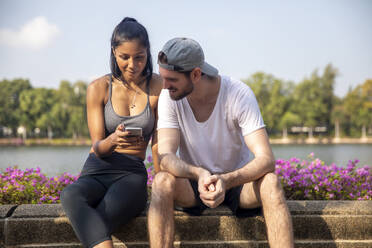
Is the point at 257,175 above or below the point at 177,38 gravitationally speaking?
below

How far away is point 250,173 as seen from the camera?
2311 mm

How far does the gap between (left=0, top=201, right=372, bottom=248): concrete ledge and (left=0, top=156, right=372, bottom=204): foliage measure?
3.17 ft

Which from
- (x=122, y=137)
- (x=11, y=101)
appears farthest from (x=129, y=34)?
(x=11, y=101)

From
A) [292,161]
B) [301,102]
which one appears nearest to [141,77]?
[292,161]

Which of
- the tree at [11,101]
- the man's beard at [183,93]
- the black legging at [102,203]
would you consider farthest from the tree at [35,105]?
the man's beard at [183,93]

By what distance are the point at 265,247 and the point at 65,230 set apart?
1468mm

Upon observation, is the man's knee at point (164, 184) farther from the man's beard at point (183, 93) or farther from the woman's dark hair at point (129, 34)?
the woman's dark hair at point (129, 34)

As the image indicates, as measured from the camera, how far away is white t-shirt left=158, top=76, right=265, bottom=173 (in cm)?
255

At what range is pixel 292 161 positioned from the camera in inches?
191

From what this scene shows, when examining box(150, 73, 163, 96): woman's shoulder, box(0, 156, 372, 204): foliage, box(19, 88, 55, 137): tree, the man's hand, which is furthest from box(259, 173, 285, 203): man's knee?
box(19, 88, 55, 137): tree

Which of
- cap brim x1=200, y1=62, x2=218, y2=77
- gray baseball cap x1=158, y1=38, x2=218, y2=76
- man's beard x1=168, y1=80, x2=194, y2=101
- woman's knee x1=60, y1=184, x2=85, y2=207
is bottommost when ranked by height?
woman's knee x1=60, y1=184, x2=85, y2=207

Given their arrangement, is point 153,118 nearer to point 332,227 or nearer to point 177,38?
point 177,38

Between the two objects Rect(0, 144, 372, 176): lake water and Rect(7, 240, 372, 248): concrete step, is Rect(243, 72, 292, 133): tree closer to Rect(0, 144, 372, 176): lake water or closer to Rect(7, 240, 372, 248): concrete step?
Rect(0, 144, 372, 176): lake water

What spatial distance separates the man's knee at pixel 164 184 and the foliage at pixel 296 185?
67.9 inches
